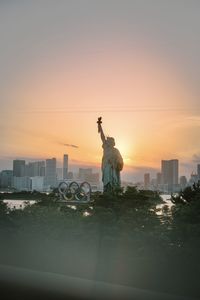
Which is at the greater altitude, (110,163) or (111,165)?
(110,163)

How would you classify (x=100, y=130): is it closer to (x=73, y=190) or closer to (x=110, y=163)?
(x=110, y=163)

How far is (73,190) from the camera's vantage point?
23109mm

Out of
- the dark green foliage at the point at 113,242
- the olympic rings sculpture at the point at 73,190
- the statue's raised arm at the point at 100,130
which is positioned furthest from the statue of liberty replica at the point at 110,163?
the dark green foliage at the point at 113,242

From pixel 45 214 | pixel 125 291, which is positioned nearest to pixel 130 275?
pixel 125 291

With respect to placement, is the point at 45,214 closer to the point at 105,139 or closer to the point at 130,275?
the point at 130,275

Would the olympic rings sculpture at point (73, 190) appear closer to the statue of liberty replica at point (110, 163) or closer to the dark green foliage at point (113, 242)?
the statue of liberty replica at point (110, 163)

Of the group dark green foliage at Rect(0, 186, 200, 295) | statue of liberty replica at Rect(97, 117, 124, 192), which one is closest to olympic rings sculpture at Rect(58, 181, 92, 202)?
statue of liberty replica at Rect(97, 117, 124, 192)

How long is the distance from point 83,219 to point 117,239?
1712mm

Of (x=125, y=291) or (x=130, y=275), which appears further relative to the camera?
(x=130, y=275)

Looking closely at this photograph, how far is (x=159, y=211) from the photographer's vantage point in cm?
1088

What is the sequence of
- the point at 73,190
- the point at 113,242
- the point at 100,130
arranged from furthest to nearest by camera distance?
the point at 100,130, the point at 73,190, the point at 113,242

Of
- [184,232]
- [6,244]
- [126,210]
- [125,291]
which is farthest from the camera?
[126,210]

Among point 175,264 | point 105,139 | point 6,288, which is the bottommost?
point 6,288

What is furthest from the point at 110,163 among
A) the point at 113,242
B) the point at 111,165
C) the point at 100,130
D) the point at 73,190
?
the point at 113,242
